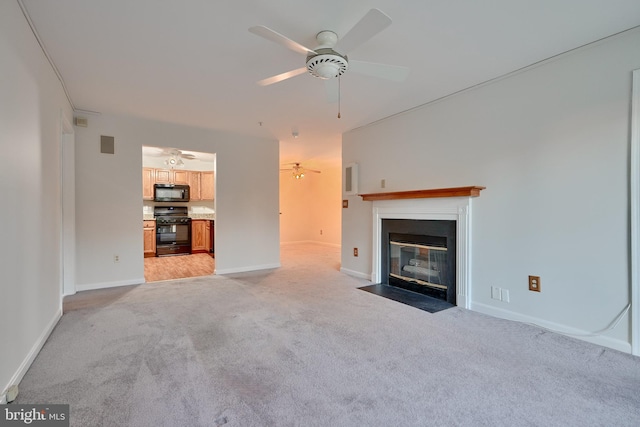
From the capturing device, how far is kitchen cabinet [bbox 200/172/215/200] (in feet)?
24.3

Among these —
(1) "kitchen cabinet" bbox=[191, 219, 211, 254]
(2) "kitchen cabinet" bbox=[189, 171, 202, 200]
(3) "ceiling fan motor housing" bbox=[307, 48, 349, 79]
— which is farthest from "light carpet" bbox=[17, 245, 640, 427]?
(2) "kitchen cabinet" bbox=[189, 171, 202, 200]

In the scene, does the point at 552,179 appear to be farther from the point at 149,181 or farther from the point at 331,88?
the point at 149,181

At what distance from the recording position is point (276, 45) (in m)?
2.29

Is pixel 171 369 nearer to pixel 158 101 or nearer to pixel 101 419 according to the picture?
pixel 101 419

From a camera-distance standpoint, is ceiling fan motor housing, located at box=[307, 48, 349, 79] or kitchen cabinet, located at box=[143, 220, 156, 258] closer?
ceiling fan motor housing, located at box=[307, 48, 349, 79]

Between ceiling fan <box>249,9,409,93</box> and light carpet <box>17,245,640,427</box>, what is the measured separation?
208cm

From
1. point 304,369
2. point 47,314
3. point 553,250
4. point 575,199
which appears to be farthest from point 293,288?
point 575,199

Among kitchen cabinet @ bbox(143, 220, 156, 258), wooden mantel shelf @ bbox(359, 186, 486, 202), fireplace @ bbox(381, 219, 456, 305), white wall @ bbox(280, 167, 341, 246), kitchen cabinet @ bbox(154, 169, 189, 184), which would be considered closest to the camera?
wooden mantel shelf @ bbox(359, 186, 486, 202)

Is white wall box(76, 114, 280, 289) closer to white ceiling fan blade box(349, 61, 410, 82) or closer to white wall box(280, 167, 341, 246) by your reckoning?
white ceiling fan blade box(349, 61, 410, 82)

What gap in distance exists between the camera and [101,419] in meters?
1.46

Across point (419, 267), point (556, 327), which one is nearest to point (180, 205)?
point (419, 267)

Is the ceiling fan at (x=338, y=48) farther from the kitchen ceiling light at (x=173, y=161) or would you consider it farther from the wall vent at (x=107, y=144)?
the kitchen ceiling light at (x=173, y=161)

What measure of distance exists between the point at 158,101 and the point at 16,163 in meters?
1.97

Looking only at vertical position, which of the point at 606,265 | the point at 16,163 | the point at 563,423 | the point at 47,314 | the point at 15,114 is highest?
the point at 15,114
